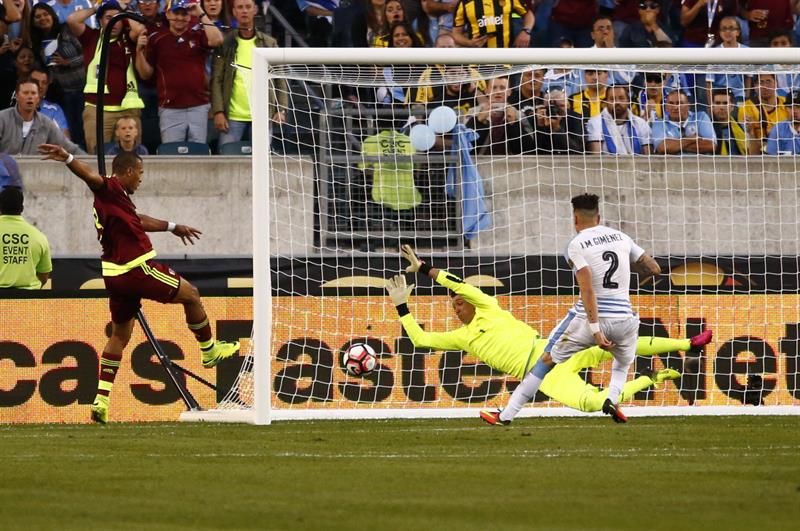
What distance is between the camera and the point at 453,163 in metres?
15.3

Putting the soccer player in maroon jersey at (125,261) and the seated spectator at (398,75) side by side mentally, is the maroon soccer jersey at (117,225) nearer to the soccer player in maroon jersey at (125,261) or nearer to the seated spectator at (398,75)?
the soccer player in maroon jersey at (125,261)

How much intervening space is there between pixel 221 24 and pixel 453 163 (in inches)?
161

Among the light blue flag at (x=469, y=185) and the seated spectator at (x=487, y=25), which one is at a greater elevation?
the seated spectator at (x=487, y=25)

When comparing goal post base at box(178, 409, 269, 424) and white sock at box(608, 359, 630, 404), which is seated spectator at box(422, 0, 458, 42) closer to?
goal post base at box(178, 409, 269, 424)

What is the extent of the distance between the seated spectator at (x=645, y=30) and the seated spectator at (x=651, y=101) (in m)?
2.37

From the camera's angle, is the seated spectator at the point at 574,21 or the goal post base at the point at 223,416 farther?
the seated spectator at the point at 574,21

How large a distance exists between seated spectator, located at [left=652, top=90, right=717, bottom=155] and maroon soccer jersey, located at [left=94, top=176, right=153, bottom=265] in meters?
6.09

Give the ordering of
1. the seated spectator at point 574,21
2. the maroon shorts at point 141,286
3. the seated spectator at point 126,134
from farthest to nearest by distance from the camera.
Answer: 1. the seated spectator at point 574,21
2. the seated spectator at point 126,134
3. the maroon shorts at point 141,286

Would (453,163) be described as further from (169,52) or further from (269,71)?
(169,52)

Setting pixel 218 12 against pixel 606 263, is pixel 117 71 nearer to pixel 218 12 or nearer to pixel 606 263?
pixel 218 12

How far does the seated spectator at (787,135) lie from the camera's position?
16203mm

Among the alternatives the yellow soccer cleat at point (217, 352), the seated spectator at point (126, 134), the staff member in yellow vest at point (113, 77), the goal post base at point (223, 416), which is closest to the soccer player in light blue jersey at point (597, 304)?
the goal post base at point (223, 416)

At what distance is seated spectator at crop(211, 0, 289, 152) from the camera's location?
17.3 metres

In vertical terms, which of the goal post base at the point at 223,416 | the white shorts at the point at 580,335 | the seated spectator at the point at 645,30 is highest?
the seated spectator at the point at 645,30
